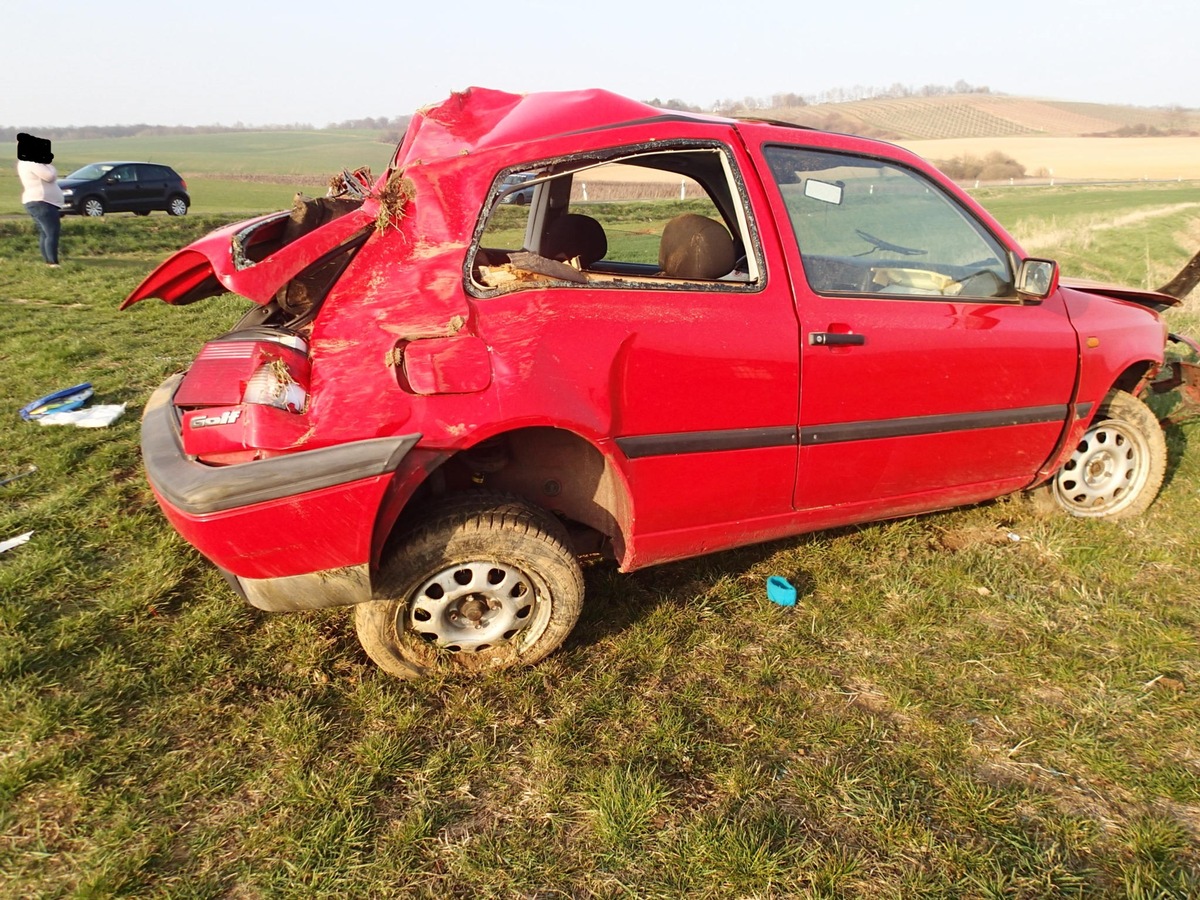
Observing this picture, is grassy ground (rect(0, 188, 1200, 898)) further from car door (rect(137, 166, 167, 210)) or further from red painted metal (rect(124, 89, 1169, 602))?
car door (rect(137, 166, 167, 210))

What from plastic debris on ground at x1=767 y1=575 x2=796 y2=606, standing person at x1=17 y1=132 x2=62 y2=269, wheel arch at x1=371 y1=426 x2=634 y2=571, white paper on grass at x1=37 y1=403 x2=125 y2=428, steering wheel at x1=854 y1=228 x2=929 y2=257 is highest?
standing person at x1=17 y1=132 x2=62 y2=269

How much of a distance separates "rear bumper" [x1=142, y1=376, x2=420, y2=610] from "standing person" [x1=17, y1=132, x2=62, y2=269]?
10909mm

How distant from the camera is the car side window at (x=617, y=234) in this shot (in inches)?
107

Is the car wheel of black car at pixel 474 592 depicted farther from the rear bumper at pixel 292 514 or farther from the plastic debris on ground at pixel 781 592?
the plastic debris on ground at pixel 781 592

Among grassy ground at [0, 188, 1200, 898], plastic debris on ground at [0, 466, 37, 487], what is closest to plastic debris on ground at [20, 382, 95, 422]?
plastic debris on ground at [0, 466, 37, 487]

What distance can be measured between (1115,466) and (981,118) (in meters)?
79.1

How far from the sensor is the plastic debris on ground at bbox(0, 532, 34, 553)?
3.54 m

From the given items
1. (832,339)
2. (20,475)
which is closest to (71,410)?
(20,475)

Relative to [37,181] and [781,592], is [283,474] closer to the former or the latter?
[781,592]

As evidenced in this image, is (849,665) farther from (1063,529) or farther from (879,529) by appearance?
(1063,529)

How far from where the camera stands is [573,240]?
381 centimetres

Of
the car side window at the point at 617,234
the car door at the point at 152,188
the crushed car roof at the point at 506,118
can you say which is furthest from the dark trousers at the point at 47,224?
the car door at the point at 152,188

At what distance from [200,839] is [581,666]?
4.38 feet

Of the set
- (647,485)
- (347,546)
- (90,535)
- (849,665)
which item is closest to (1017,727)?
(849,665)
